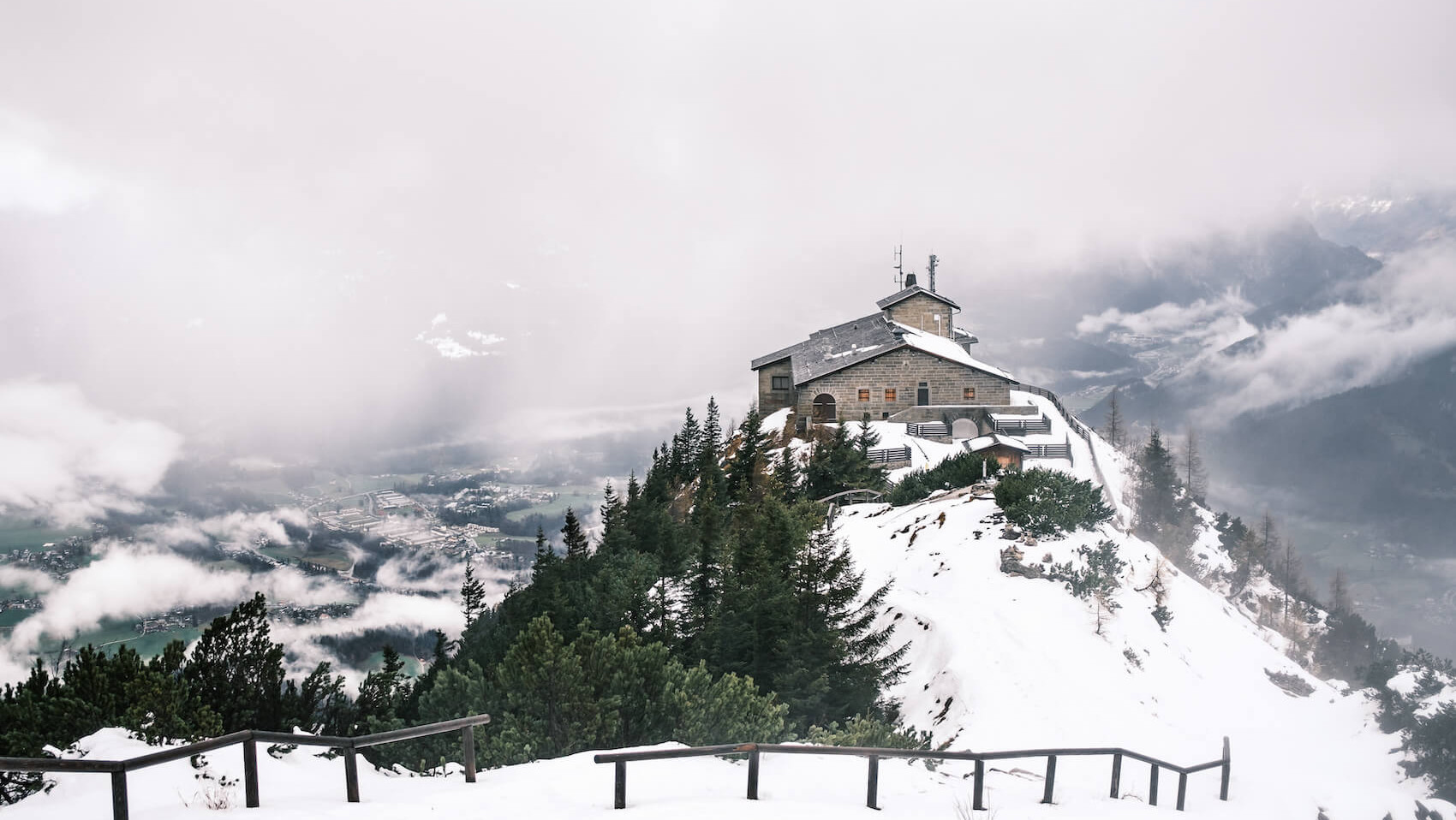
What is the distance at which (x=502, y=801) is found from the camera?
360 inches

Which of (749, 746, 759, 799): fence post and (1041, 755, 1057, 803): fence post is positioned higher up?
(749, 746, 759, 799): fence post

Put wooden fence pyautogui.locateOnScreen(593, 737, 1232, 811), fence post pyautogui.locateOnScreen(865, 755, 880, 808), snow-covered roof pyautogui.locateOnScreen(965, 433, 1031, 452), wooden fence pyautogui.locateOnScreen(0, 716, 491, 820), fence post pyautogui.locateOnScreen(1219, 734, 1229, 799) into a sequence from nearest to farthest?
wooden fence pyautogui.locateOnScreen(0, 716, 491, 820), wooden fence pyautogui.locateOnScreen(593, 737, 1232, 811), fence post pyautogui.locateOnScreen(865, 755, 880, 808), fence post pyautogui.locateOnScreen(1219, 734, 1229, 799), snow-covered roof pyautogui.locateOnScreen(965, 433, 1031, 452)

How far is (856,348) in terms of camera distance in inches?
2470

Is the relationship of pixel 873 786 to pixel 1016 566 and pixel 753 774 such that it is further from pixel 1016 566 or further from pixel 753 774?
pixel 1016 566

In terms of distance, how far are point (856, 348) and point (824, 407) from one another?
765 cm

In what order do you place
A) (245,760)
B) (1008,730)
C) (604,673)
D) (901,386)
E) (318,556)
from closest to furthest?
(245,760), (604,673), (1008,730), (901,386), (318,556)

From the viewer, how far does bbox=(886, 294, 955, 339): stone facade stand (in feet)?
245

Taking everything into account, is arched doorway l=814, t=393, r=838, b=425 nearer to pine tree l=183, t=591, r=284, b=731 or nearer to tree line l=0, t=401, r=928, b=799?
tree line l=0, t=401, r=928, b=799

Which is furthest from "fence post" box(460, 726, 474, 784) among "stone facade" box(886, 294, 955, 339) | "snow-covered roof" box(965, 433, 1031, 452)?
"stone facade" box(886, 294, 955, 339)

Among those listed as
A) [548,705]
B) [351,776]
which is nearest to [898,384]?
[548,705]

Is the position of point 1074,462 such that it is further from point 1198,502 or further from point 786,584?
point 1198,502

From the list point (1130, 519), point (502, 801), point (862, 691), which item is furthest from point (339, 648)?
point (502, 801)

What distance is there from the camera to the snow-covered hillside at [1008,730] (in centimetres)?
916

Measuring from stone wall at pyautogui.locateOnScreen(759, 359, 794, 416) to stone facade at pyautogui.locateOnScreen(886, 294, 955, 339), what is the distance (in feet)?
48.4
